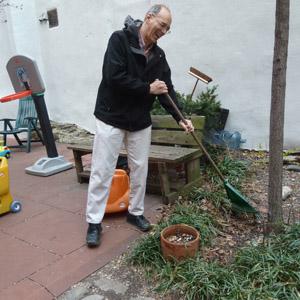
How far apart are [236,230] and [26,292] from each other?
69.7 inches

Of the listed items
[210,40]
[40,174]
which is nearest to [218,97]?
[210,40]

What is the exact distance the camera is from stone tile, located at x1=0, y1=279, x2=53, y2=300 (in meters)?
2.48

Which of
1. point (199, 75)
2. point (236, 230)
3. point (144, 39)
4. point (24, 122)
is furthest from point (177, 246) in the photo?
point (24, 122)

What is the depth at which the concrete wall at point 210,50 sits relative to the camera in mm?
5000

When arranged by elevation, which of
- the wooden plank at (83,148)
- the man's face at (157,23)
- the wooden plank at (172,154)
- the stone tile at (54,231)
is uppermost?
the man's face at (157,23)

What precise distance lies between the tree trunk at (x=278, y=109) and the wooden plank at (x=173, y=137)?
1.45m

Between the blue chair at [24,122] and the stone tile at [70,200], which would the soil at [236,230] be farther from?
the blue chair at [24,122]

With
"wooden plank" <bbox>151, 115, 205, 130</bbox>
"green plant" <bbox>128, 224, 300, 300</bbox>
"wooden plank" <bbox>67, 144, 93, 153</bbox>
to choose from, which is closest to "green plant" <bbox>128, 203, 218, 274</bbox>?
"green plant" <bbox>128, 224, 300, 300</bbox>

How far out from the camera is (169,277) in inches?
101

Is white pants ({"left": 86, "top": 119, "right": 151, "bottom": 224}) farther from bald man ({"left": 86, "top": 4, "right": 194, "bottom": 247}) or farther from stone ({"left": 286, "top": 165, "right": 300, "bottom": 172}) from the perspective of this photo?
stone ({"left": 286, "top": 165, "right": 300, "bottom": 172})

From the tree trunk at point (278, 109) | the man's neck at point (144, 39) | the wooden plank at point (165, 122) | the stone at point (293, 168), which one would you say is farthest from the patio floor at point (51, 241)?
the stone at point (293, 168)

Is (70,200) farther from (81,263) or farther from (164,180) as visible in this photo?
(81,263)

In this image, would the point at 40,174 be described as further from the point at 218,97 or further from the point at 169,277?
the point at 169,277

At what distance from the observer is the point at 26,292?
254cm
